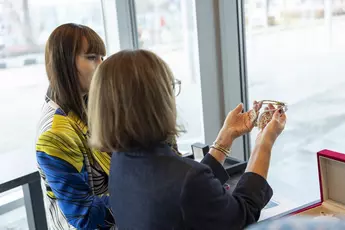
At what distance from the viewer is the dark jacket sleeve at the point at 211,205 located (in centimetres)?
85

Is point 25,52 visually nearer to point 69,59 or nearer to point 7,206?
point 7,206

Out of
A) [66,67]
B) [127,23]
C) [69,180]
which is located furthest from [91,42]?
[127,23]

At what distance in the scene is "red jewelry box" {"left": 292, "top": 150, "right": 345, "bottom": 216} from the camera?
128 centimetres

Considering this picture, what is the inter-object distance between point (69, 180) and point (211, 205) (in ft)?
1.75

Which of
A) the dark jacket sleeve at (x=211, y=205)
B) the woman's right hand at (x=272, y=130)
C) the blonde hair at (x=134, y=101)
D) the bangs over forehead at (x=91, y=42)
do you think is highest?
the bangs over forehead at (x=91, y=42)

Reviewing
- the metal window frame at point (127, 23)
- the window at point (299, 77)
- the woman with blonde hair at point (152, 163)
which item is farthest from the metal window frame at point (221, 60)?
the woman with blonde hair at point (152, 163)

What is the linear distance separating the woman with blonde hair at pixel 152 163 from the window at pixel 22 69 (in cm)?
145

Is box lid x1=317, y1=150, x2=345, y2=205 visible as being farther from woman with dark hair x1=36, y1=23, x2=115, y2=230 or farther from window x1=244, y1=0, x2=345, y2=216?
woman with dark hair x1=36, y1=23, x2=115, y2=230

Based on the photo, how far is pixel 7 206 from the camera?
224cm

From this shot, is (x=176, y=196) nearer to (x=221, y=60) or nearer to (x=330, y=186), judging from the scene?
(x=330, y=186)

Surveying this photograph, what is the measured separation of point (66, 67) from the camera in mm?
1326

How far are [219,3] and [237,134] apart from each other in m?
0.90

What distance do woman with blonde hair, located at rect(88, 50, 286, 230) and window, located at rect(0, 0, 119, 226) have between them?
1.45 metres

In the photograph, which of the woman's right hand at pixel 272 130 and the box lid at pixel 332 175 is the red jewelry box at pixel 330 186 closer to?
the box lid at pixel 332 175
